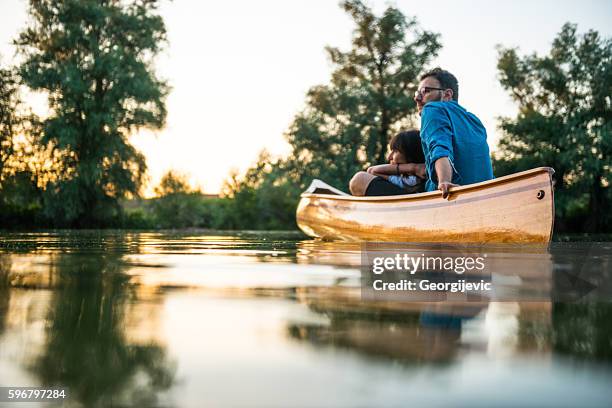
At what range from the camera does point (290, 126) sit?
26.9 metres

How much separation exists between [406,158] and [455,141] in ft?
4.01

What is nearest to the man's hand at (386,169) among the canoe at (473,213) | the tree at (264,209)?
the canoe at (473,213)

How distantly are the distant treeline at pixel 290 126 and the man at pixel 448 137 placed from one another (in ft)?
56.7

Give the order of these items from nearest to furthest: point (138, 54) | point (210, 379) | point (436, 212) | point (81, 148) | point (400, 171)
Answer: point (210, 379)
point (436, 212)
point (400, 171)
point (81, 148)
point (138, 54)

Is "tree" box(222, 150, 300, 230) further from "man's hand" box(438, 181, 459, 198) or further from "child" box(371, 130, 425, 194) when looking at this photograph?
"man's hand" box(438, 181, 459, 198)

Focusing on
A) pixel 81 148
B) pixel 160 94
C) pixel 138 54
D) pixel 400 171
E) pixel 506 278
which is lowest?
pixel 506 278

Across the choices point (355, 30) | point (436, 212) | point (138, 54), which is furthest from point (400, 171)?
point (355, 30)

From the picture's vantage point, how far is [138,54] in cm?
2331

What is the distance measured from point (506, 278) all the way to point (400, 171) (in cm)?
344

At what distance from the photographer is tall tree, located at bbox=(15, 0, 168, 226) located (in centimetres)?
2031

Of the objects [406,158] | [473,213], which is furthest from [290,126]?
[473,213]

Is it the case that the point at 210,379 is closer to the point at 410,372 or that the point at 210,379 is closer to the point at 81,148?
the point at 410,372

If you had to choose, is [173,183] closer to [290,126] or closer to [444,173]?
[290,126]

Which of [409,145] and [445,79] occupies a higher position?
[445,79]
